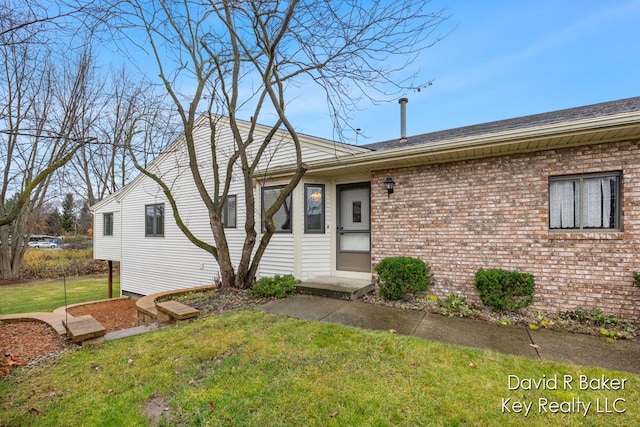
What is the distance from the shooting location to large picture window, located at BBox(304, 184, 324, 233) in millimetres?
6980

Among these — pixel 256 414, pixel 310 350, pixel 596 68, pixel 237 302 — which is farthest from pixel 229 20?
pixel 596 68

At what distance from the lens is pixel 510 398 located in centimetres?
249

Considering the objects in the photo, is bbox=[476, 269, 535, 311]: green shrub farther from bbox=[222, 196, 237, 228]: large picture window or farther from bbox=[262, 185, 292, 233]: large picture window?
bbox=[222, 196, 237, 228]: large picture window

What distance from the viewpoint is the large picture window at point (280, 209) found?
7156 millimetres

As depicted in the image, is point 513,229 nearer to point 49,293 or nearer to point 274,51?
point 274,51

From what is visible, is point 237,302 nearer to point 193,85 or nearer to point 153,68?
point 193,85

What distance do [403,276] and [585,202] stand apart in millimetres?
3023

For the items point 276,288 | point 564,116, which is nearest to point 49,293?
point 276,288

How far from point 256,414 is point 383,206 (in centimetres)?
465

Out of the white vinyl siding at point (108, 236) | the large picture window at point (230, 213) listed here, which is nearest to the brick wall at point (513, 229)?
the large picture window at point (230, 213)

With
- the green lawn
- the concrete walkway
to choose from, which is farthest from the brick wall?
the green lawn

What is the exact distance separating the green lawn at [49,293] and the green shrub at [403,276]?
10339mm

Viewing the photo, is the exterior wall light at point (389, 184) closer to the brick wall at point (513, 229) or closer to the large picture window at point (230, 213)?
the brick wall at point (513, 229)

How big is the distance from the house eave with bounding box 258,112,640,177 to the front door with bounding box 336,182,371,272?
638 millimetres
